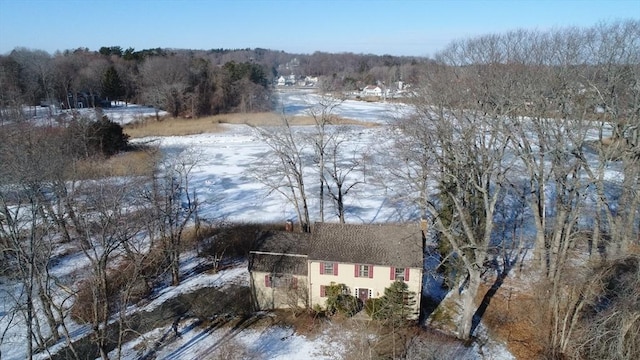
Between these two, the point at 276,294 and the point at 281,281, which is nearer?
the point at 281,281

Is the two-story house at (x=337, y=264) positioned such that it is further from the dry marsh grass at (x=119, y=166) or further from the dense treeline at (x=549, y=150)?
the dry marsh grass at (x=119, y=166)

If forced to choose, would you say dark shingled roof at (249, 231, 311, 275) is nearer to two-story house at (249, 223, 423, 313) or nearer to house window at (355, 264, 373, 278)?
two-story house at (249, 223, 423, 313)

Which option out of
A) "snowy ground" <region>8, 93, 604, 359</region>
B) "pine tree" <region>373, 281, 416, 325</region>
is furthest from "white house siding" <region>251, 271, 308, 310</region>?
"pine tree" <region>373, 281, 416, 325</region>

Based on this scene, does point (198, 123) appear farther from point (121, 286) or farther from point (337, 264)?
point (337, 264)

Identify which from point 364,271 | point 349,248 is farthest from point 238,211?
point 364,271

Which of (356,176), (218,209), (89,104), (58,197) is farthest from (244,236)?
(89,104)
